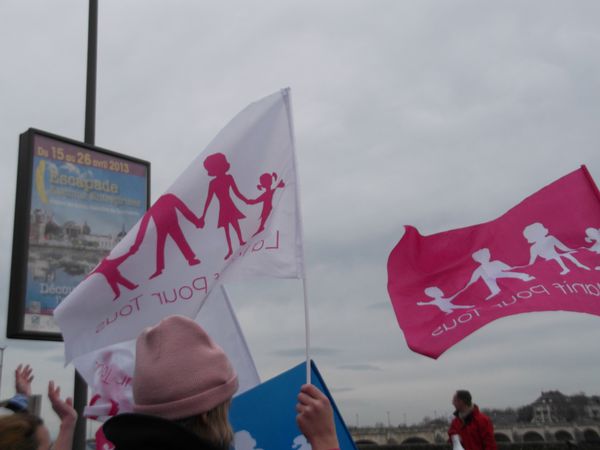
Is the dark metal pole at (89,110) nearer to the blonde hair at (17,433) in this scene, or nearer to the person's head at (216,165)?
the person's head at (216,165)

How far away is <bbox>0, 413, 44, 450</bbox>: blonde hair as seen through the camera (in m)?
2.46

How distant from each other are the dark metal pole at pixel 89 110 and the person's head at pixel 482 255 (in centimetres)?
340

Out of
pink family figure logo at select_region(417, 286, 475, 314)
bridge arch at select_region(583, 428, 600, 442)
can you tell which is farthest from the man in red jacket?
bridge arch at select_region(583, 428, 600, 442)

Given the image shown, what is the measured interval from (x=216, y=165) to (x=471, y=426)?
4.88 metres

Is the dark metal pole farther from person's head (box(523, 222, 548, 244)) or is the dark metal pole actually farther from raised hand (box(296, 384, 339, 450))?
raised hand (box(296, 384, 339, 450))

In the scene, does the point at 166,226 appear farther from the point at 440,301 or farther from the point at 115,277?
the point at 440,301

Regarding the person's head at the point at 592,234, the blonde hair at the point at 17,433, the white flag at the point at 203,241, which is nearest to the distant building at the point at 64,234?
the white flag at the point at 203,241

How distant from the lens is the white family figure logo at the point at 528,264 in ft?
15.2

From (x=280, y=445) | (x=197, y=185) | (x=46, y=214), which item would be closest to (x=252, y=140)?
(x=197, y=185)

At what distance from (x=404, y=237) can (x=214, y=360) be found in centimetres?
325

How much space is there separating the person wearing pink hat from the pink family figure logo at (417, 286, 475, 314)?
267cm

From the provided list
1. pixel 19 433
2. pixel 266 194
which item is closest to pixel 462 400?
pixel 266 194

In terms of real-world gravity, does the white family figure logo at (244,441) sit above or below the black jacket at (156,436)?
below

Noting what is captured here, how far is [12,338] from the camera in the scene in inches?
222
